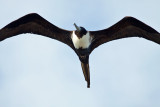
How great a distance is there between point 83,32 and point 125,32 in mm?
1478

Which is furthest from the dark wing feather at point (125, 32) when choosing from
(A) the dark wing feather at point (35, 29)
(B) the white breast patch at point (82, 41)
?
(A) the dark wing feather at point (35, 29)

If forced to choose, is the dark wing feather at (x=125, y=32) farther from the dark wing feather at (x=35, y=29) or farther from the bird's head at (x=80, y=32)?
the dark wing feather at (x=35, y=29)

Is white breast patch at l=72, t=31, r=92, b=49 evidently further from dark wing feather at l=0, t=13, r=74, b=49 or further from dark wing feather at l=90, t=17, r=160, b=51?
dark wing feather at l=0, t=13, r=74, b=49

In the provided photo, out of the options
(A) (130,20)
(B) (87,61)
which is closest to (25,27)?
(B) (87,61)

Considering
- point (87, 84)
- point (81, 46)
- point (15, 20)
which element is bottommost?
point (87, 84)

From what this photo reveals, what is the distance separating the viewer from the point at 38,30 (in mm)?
14477

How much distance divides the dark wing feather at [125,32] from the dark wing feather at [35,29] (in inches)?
36.6

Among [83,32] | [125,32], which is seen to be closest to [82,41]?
[83,32]

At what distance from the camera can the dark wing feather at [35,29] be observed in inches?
549

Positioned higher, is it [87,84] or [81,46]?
[81,46]

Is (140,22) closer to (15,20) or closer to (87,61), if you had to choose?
(87,61)

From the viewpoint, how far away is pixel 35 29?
14430 millimetres

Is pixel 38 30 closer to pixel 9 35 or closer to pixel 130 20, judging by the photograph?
pixel 9 35

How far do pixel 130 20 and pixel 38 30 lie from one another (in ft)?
10.1
